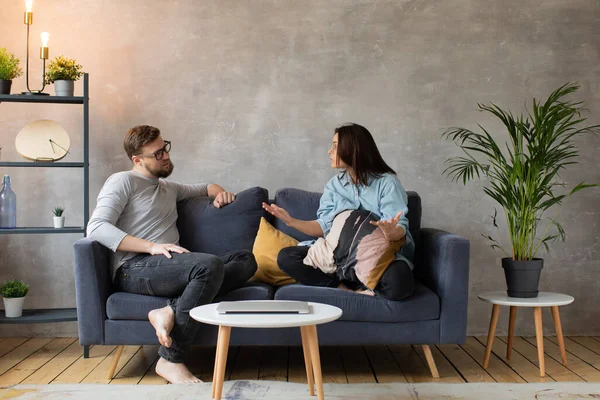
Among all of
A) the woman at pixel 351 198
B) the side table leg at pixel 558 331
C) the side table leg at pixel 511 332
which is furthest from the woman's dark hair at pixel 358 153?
the side table leg at pixel 558 331

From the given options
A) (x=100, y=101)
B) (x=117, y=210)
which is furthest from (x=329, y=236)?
(x=100, y=101)

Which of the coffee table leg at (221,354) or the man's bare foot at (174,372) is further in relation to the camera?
the man's bare foot at (174,372)

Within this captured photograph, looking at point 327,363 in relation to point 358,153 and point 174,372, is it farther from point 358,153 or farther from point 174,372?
point 358,153

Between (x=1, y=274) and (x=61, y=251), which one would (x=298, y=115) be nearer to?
(x=61, y=251)

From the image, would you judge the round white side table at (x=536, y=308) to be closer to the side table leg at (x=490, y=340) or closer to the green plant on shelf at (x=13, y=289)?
the side table leg at (x=490, y=340)

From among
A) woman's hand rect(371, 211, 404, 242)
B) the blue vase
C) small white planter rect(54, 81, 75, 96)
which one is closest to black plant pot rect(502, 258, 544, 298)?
woman's hand rect(371, 211, 404, 242)

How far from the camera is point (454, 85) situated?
3.88 metres

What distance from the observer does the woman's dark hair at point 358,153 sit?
10.8ft

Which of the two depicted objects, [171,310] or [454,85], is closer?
[171,310]

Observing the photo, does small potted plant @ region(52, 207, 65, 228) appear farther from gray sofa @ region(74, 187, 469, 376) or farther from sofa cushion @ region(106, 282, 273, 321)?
sofa cushion @ region(106, 282, 273, 321)

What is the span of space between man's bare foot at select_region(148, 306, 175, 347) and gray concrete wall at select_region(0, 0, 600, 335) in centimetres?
122

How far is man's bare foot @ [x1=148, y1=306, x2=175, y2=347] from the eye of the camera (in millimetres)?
2775

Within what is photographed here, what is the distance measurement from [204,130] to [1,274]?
1.45 metres

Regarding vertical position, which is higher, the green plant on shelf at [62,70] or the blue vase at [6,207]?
the green plant on shelf at [62,70]
